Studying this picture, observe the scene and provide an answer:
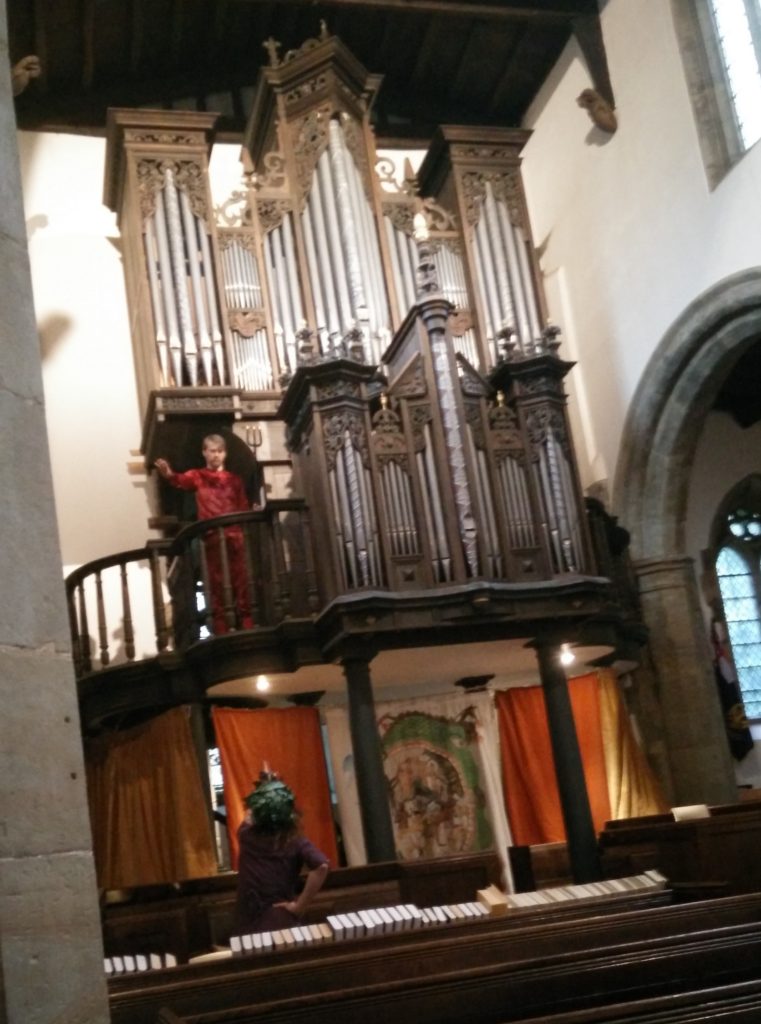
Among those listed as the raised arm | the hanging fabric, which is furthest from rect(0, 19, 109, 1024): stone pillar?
the hanging fabric

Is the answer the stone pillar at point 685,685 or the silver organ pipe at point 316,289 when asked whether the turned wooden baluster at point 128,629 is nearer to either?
the silver organ pipe at point 316,289

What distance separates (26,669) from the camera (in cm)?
296

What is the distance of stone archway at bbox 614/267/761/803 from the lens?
11422 mm

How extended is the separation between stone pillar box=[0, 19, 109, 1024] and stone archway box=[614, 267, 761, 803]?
28.7 feet

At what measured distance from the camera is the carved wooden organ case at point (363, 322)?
9.70 metres

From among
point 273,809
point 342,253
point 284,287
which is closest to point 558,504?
point 342,253

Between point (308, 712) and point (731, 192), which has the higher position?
point (731, 192)

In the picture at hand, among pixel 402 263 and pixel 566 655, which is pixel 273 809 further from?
pixel 402 263

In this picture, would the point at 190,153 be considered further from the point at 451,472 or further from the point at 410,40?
the point at 451,472

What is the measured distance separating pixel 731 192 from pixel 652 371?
1878 millimetres

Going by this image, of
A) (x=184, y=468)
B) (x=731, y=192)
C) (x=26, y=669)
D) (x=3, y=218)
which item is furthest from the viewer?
(x=184, y=468)

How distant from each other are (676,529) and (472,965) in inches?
332

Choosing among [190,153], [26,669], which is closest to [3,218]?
[26,669]

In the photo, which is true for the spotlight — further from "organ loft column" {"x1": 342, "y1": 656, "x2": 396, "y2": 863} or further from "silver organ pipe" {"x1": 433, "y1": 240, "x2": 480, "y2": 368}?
"silver organ pipe" {"x1": 433, "y1": 240, "x2": 480, "y2": 368}
